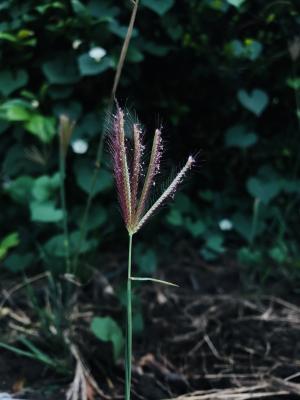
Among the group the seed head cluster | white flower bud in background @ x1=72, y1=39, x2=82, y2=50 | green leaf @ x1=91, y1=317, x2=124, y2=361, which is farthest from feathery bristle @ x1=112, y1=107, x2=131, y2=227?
white flower bud in background @ x1=72, y1=39, x2=82, y2=50

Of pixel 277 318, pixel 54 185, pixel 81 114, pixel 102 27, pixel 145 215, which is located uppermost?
pixel 102 27

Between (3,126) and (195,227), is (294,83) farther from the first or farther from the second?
(3,126)

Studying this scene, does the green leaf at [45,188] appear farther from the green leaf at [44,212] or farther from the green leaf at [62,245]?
the green leaf at [62,245]

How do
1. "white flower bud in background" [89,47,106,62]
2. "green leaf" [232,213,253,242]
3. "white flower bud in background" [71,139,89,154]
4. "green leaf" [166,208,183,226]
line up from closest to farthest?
1. "white flower bud in background" [89,47,106,62]
2. "white flower bud in background" [71,139,89,154]
3. "green leaf" [166,208,183,226]
4. "green leaf" [232,213,253,242]

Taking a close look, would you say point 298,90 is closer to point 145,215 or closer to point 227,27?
point 227,27

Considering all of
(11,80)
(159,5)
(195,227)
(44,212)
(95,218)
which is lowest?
(195,227)

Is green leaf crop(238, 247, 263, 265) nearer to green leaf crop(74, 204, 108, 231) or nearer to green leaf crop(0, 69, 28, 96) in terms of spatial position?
green leaf crop(74, 204, 108, 231)

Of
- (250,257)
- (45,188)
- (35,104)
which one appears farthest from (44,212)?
(250,257)

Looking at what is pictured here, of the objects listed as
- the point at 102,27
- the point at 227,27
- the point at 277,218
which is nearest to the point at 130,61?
the point at 102,27
